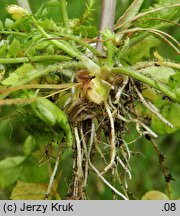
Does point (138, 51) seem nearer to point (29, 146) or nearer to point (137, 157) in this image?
point (29, 146)

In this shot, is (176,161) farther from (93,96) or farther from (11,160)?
(93,96)

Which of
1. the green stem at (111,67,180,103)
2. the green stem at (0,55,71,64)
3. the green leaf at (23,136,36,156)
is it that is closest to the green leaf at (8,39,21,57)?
the green stem at (0,55,71,64)

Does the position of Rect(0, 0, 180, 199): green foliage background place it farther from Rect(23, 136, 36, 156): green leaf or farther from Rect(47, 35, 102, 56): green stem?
Rect(47, 35, 102, 56): green stem

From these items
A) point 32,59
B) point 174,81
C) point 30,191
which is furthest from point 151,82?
point 30,191

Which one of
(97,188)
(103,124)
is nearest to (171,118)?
(103,124)

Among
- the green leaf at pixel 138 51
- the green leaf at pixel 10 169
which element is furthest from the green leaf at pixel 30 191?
the green leaf at pixel 138 51
